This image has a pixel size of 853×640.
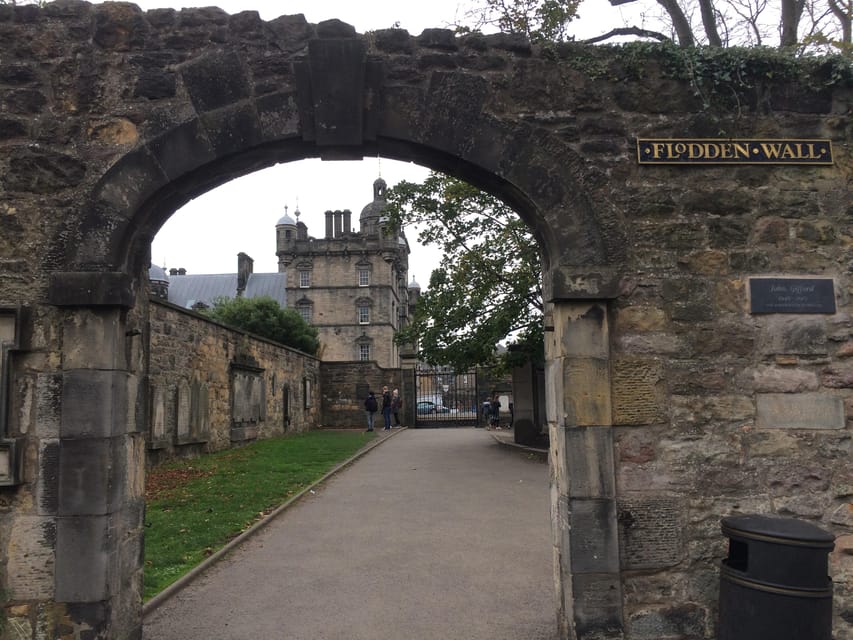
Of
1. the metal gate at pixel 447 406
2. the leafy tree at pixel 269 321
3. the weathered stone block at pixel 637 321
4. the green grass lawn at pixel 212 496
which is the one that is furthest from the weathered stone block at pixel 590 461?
the leafy tree at pixel 269 321

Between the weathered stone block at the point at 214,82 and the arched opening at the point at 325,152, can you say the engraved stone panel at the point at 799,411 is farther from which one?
the weathered stone block at the point at 214,82

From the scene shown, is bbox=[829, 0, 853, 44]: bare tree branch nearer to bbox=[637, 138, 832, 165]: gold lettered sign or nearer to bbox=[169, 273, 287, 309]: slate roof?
bbox=[637, 138, 832, 165]: gold lettered sign

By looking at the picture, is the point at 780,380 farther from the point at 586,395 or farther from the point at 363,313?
the point at 363,313

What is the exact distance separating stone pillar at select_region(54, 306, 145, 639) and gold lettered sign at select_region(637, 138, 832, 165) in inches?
143

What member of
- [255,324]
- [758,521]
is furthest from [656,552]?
[255,324]

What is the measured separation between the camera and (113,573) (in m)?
4.32

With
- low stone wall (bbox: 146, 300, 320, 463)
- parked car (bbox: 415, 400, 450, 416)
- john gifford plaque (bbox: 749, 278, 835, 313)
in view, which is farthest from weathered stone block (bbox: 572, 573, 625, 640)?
parked car (bbox: 415, 400, 450, 416)

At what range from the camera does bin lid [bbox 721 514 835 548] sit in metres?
3.85

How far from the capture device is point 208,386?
15.1m

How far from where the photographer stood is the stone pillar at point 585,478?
430 cm

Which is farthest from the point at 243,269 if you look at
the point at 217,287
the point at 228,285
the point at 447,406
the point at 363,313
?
the point at 447,406

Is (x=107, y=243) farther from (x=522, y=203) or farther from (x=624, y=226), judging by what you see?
(x=624, y=226)

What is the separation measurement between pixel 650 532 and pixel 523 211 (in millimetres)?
2224

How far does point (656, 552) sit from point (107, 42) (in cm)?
478
